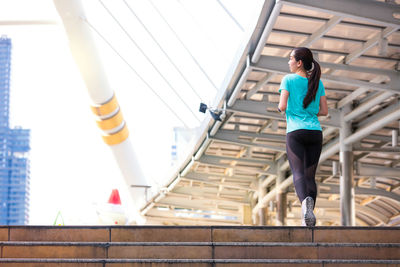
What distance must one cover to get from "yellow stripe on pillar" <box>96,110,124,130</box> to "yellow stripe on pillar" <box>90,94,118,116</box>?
1.65 ft

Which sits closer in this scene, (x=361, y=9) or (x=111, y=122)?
(x=361, y=9)

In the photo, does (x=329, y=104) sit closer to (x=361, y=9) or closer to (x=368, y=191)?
(x=368, y=191)

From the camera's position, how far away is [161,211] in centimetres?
3334

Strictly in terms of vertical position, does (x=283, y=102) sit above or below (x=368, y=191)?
below

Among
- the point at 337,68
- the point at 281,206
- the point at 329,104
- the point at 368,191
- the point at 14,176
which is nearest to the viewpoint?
the point at 337,68

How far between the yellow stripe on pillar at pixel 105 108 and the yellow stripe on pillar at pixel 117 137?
61.5 inches

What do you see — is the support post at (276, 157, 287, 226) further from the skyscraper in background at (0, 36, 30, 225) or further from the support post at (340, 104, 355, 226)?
the skyscraper in background at (0, 36, 30, 225)

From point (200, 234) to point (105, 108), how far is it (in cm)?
1719

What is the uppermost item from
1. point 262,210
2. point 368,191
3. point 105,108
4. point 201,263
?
point 105,108

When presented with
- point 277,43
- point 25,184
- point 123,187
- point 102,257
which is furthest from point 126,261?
point 25,184

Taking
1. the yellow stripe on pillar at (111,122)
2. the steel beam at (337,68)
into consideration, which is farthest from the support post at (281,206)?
the steel beam at (337,68)

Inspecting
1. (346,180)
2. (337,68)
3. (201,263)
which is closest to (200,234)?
(201,263)

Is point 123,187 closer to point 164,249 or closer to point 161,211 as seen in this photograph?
point 161,211

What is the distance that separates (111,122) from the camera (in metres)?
24.4
